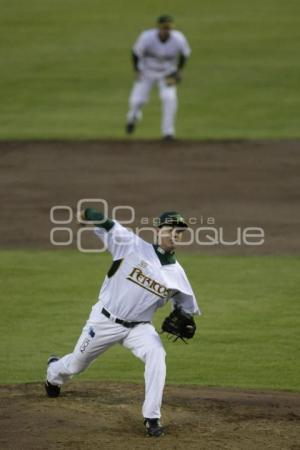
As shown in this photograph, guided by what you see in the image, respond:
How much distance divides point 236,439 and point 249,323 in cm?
388

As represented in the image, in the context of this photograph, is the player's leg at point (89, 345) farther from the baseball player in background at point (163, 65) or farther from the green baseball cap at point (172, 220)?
the baseball player in background at point (163, 65)

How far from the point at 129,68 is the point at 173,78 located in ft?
22.0

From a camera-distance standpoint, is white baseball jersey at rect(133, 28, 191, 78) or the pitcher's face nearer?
the pitcher's face

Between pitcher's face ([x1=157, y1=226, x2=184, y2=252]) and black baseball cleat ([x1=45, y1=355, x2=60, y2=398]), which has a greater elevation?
pitcher's face ([x1=157, y1=226, x2=184, y2=252])

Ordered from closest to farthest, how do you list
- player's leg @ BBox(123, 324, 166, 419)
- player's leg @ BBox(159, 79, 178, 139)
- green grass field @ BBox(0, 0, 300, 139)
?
player's leg @ BBox(123, 324, 166, 419), player's leg @ BBox(159, 79, 178, 139), green grass field @ BBox(0, 0, 300, 139)

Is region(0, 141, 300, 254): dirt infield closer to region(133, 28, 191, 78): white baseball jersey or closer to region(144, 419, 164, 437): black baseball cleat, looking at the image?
region(133, 28, 191, 78): white baseball jersey

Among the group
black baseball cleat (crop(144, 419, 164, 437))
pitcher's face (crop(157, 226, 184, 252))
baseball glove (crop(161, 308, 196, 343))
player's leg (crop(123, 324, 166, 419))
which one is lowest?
black baseball cleat (crop(144, 419, 164, 437))

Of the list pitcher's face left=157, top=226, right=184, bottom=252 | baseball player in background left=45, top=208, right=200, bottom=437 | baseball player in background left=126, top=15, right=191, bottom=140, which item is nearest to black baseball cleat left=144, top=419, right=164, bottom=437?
baseball player in background left=45, top=208, right=200, bottom=437

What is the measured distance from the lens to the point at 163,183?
60.2 ft

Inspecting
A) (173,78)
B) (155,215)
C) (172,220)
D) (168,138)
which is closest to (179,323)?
(172,220)

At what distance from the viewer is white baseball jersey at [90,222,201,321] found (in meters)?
8.86

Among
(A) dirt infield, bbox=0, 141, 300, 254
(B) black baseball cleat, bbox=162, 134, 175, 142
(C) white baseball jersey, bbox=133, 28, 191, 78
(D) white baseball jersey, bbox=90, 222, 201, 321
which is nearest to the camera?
(D) white baseball jersey, bbox=90, 222, 201, 321

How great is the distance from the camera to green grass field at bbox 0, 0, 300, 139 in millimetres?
22672

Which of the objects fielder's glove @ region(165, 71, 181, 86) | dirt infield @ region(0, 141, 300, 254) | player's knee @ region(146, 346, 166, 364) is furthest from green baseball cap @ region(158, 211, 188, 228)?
fielder's glove @ region(165, 71, 181, 86)
